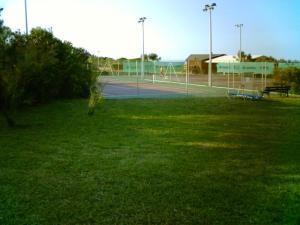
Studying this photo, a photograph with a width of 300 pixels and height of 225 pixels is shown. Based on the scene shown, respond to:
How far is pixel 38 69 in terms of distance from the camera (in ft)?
48.0

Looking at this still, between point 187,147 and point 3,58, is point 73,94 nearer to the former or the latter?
point 3,58

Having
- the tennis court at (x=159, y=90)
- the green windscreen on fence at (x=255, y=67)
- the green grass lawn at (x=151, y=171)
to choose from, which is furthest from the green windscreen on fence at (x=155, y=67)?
the green grass lawn at (x=151, y=171)

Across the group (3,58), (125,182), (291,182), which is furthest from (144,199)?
(3,58)

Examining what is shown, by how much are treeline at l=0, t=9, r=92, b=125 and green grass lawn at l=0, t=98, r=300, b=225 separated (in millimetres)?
1343

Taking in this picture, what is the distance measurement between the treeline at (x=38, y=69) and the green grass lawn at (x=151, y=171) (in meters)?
1.34

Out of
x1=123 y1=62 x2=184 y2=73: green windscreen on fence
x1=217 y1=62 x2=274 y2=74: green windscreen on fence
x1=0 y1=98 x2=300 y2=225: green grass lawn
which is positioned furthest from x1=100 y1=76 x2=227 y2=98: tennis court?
x1=0 y1=98 x2=300 y2=225: green grass lawn

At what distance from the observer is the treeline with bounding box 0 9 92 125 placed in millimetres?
13797

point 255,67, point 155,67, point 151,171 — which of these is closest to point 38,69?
point 151,171

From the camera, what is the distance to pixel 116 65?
45812 millimetres

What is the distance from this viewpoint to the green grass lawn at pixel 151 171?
5945 millimetres

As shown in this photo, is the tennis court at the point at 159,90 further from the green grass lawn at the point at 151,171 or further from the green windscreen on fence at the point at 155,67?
the green grass lawn at the point at 151,171

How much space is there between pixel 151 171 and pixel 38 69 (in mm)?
7638

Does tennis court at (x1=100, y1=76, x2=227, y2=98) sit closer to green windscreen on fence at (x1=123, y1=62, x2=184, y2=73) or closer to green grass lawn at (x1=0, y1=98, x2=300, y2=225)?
green windscreen on fence at (x1=123, y1=62, x2=184, y2=73)

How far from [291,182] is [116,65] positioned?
3921cm
